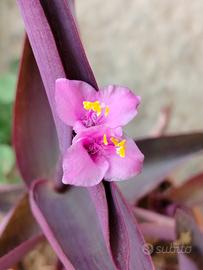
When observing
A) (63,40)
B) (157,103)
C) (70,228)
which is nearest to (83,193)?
(70,228)

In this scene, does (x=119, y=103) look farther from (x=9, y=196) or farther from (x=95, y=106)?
(x=9, y=196)

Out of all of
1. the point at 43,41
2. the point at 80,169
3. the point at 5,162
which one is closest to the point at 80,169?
the point at 80,169

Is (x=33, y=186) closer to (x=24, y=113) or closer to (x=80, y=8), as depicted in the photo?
(x=24, y=113)

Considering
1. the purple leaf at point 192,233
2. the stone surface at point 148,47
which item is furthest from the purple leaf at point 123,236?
the stone surface at point 148,47

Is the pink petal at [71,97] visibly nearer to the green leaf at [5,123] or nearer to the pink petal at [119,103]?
the pink petal at [119,103]

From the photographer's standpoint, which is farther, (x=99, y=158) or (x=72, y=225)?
(x=72, y=225)

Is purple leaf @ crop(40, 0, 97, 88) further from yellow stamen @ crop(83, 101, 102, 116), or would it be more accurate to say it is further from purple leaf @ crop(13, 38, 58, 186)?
purple leaf @ crop(13, 38, 58, 186)

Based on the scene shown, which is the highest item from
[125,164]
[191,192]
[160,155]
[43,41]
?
[43,41]
